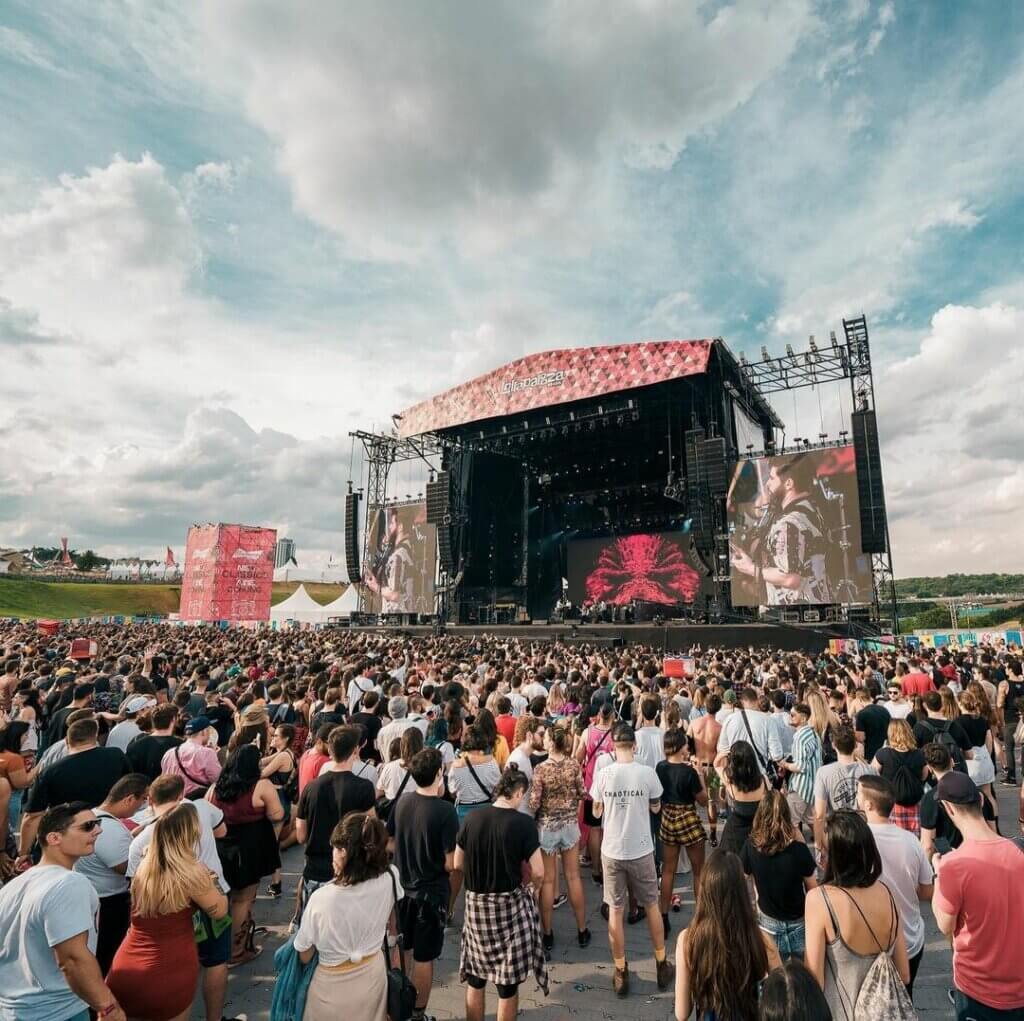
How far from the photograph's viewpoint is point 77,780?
3.94 metres

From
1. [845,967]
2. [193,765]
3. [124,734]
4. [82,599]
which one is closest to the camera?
[845,967]

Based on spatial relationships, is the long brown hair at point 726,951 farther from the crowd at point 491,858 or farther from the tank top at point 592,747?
the tank top at point 592,747

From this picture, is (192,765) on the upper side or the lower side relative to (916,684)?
lower

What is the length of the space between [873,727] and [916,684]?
6.71 ft

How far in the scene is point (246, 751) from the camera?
4000 mm

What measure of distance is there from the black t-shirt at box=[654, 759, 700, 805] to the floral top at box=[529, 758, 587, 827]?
2.17 ft

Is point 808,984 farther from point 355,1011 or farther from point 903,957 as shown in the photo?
point 355,1011

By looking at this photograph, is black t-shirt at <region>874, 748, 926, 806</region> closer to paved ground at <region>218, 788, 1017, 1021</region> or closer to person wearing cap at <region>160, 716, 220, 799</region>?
paved ground at <region>218, 788, 1017, 1021</region>

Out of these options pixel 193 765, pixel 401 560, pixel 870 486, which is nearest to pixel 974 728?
pixel 193 765

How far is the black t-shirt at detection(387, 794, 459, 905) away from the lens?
11.5 ft

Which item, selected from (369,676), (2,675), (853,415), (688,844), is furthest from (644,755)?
(853,415)

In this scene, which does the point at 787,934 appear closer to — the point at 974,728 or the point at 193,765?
the point at 974,728

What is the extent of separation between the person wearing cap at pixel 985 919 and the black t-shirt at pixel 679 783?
1.93 meters

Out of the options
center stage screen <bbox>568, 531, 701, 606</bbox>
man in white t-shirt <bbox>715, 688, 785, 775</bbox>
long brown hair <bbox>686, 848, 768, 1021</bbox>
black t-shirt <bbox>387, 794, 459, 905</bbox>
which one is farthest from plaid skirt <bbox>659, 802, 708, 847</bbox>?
center stage screen <bbox>568, 531, 701, 606</bbox>
